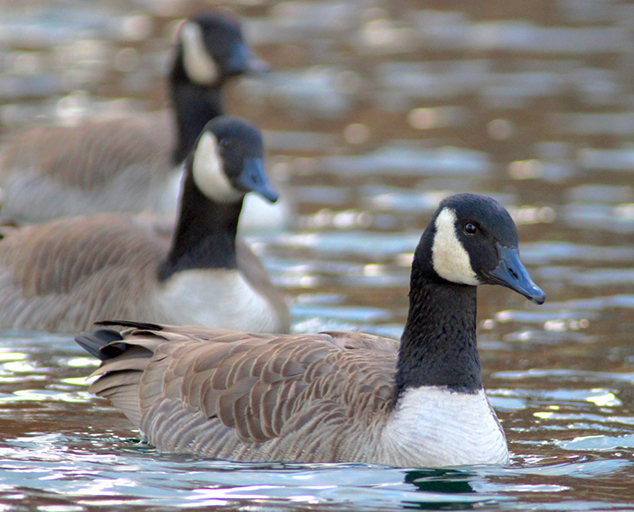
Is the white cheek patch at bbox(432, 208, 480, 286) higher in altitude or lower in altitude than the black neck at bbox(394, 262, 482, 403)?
higher

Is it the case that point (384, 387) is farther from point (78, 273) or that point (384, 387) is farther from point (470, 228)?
point (78, 273)

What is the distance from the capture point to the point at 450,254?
22.9 ft

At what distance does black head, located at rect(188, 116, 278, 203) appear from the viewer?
9742 millimetres

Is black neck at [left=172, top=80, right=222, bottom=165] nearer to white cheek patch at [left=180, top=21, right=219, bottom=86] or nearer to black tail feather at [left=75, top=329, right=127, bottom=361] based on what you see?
white cheek patch at [left=180, top=21, right=219, bottom=86]

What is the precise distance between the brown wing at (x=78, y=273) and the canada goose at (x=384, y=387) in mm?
2715

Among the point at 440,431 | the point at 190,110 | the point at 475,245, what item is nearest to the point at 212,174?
the point at 475,245

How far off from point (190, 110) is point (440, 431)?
802cm

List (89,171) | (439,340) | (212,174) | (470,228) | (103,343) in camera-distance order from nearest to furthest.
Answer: (470,228) < (439,340) < (103,343) < (212,174) < (89,171)

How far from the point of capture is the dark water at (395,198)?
688cm

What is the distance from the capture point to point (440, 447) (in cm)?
688

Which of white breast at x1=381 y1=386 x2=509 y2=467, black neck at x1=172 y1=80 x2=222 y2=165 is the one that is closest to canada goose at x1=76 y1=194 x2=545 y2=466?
white breast at x1=381 y1=386 x2=509 y2=467

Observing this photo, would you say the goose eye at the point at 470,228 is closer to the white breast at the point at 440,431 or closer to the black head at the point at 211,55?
the white breast at the point at 440,431

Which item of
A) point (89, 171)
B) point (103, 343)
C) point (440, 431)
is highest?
point (89, 171)

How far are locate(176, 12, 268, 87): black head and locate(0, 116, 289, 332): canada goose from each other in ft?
12.9
